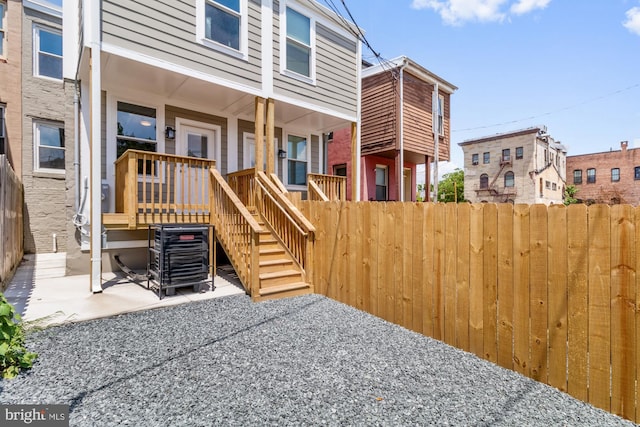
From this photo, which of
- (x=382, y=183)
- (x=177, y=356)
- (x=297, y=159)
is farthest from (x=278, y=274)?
(x=382, y=183)

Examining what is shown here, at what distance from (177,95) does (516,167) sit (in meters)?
28.3

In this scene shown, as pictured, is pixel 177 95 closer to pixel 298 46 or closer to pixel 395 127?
pixel 298 46

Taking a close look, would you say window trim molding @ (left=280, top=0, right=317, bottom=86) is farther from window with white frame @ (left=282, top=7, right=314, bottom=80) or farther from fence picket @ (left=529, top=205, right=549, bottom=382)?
fence picket @ (left=529, top=205, right=549, bottom=382)

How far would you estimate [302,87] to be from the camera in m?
7.18

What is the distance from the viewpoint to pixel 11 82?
775 centimetres

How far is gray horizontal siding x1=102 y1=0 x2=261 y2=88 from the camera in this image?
15.7ft

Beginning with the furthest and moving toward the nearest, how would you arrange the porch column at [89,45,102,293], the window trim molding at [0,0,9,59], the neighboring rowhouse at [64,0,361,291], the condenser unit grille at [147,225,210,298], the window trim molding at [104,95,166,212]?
1. the window trim molding at [0,0,9,59]
2. the window trim molding at [104,95,166,212]
3. the neighboring rowhouse at [64,0,361,291]
4. the condenser unit grille at [147,225,210,298]
5. the porch column at [89,45,102,293]

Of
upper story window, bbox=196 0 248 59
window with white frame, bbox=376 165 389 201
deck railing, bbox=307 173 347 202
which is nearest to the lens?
upper story window, bbox=196 0 248 59

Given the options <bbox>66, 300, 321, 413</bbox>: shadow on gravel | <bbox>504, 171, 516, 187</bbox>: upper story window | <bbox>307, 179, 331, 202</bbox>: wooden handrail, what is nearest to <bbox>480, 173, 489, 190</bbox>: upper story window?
<bbox>504, 171, 516, 187</bbox>: upper story window

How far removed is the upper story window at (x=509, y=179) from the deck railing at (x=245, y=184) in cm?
2710

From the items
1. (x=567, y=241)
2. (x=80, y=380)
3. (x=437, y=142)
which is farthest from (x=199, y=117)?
(x=437, y=142)

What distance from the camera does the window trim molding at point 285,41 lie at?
22.4 feet

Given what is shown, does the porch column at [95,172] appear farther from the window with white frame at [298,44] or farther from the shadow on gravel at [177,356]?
the window with white frame at [298,44]

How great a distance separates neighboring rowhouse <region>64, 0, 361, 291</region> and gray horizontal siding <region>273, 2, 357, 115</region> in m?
0.03
